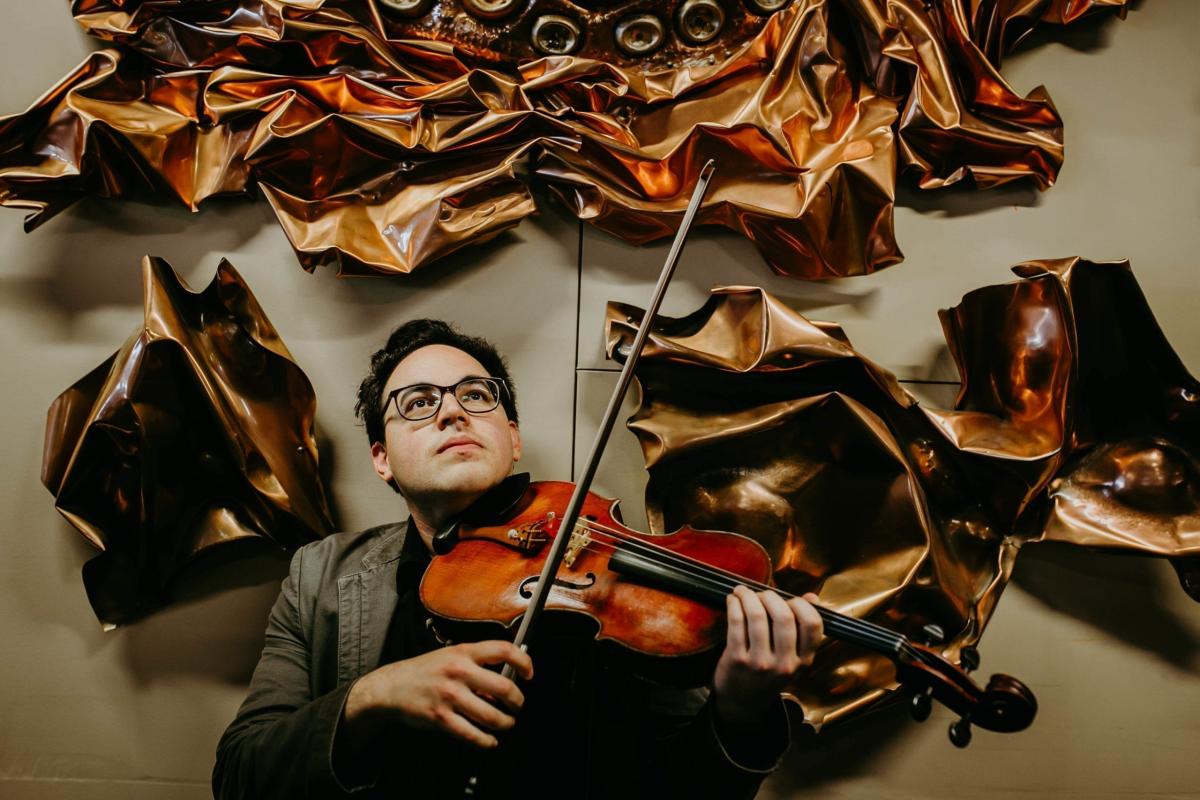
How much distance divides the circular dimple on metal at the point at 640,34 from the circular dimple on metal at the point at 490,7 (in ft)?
0.66

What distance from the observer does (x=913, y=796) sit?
1170 mm

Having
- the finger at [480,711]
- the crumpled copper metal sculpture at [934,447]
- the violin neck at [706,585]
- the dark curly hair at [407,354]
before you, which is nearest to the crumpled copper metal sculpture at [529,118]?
the dark curly hair at [407,354]

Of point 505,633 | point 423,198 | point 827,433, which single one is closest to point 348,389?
point 423,198

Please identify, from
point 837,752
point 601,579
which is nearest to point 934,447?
point 837,752

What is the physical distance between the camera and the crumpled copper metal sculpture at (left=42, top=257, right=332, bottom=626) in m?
1.15

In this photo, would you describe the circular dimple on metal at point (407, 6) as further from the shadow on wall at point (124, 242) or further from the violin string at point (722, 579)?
the violin string at point (722, 579)

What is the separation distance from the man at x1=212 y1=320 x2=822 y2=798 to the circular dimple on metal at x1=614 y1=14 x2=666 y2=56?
642 millimetres

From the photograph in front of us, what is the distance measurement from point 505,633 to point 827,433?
2.13ft

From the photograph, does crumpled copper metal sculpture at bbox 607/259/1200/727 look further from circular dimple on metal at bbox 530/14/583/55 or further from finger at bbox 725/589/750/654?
circular dimple on metal at bbox 530/14/583/55

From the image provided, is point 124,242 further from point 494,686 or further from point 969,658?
point 969,658

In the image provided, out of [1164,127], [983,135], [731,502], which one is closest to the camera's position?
[731,502]

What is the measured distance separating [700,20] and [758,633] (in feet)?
3.68

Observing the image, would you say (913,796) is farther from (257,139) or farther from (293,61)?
(293,61)

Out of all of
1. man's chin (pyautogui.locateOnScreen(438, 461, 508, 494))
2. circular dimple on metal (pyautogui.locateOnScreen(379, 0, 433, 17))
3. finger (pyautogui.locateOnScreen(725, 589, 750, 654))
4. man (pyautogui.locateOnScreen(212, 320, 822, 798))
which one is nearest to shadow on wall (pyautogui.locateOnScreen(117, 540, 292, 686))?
man (pyautogui.locateOnScreen(212, 320, 822, 798))
